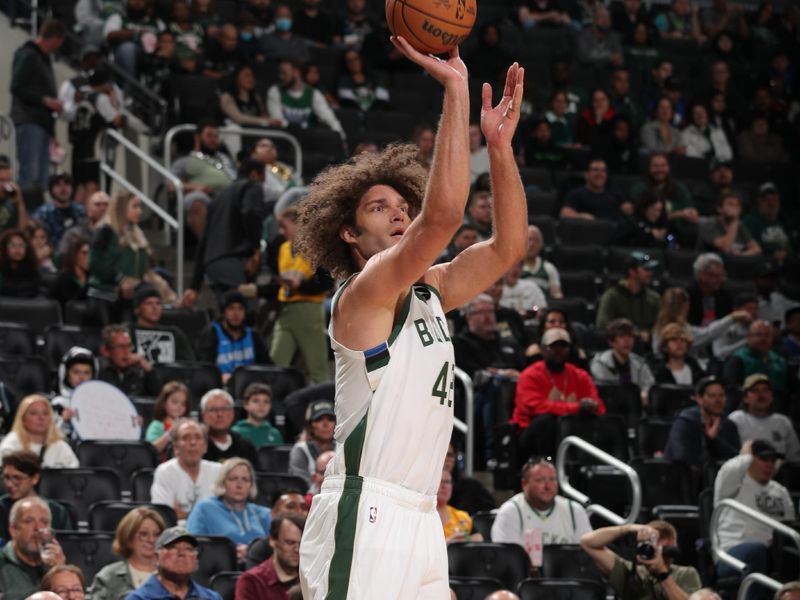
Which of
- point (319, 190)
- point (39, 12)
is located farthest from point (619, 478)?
point (39, 12)

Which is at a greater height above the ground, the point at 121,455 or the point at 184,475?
the point at 121,455

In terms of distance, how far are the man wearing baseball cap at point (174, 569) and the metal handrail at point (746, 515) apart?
356 centimetres

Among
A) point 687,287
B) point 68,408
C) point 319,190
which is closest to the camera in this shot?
point 319,190

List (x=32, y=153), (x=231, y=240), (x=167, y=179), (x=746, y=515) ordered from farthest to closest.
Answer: (x=167, y=179), (x=32, y=153), (x=231, y=240), (x=746, y=515)

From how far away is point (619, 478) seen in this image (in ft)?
34.5

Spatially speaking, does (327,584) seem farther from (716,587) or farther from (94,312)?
(94,312)

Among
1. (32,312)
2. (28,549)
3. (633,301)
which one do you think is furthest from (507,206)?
(633,301)

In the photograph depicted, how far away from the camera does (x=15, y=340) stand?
36.6 ft

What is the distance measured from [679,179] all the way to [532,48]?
2.65 m

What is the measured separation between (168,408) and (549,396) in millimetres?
2696

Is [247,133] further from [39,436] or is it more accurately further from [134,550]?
[134,550]

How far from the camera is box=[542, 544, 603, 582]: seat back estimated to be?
30.1 ft

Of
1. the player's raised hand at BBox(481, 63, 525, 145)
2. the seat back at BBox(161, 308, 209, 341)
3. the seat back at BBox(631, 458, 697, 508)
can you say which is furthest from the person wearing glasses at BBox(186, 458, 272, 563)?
the player's raised hand at BBox(481, 63, 525, 145)

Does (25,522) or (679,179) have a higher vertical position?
(679,179)
